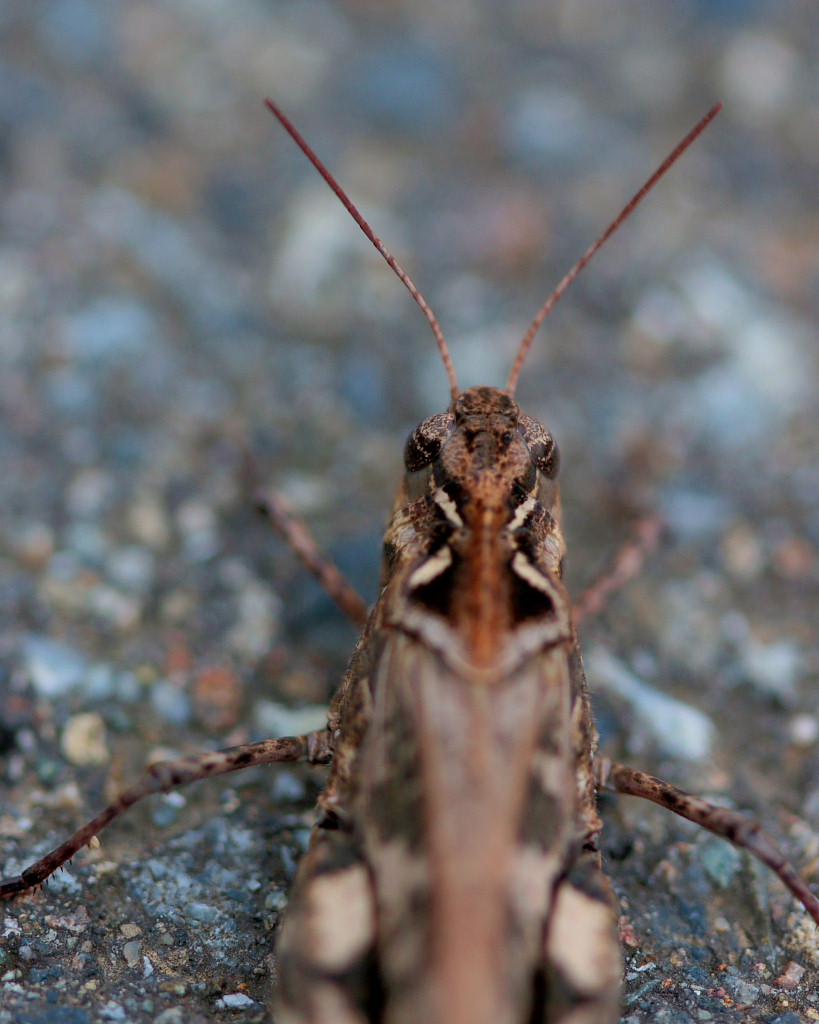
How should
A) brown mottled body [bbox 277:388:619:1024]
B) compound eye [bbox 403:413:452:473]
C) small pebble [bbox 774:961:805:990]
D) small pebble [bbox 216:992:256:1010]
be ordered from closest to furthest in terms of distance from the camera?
brown mottled body [bbox 277:388:619:1024]
small pebble [bbox 216:992:256:1010]
small pebble [bbox 774:961:805:990]
compound eye [bbox 403:413:452:473]

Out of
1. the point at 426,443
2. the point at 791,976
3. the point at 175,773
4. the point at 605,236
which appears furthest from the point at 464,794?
the point at 605,236

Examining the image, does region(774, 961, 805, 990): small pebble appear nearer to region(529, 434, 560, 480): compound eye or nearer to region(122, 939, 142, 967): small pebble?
region(529, 434, 560, 480): compound eye

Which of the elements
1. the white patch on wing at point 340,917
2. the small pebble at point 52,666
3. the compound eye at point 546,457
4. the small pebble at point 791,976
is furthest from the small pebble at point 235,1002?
the compound eye at point 546,457

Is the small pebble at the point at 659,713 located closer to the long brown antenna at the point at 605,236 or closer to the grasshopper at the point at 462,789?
the grasshopper at the point at 462,789

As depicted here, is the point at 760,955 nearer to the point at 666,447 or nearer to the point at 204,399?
the point at 666,447

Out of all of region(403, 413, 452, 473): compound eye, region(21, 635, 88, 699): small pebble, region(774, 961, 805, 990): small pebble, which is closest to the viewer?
region(774, 961, 805, 990): small pebble

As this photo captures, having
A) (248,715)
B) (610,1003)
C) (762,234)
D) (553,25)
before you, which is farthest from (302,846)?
(553,25)

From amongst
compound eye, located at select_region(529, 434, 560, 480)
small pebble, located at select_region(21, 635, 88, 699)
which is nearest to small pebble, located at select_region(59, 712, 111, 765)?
small pebble, located at select_region(21, 635, 88, 699)
